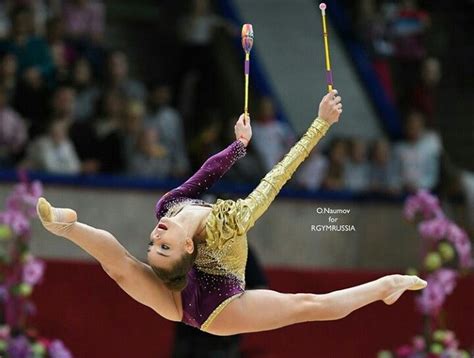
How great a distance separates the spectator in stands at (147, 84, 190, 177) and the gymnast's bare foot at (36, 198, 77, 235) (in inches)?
158

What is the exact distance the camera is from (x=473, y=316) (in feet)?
31.1

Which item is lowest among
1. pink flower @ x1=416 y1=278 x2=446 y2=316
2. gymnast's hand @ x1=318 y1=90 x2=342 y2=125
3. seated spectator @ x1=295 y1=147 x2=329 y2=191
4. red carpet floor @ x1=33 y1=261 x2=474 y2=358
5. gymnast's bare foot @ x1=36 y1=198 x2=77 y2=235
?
red carpet floor @ x1=33 y1=261 x2=474 y2=358

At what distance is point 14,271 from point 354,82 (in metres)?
3.77

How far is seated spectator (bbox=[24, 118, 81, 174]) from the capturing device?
9062mm

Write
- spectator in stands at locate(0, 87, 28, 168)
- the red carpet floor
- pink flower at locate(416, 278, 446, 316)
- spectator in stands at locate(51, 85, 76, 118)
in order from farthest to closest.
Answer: spectator in stands at locate(51, 85, 76, 118) → spectator in stands at locate(0, 87, 28, 168) → the red carpet floor → pink flower at locate(416, 278, 446, 316)

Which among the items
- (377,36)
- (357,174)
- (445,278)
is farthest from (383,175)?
(445,278)

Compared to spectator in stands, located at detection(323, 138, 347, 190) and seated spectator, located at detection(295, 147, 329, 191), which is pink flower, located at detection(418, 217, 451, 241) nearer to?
spectator in stands, located at detection(323, 138, 347, 190)

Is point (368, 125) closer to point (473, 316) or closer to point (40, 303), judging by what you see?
point (473, 316)

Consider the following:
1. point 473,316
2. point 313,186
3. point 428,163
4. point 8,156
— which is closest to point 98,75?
point 8,156

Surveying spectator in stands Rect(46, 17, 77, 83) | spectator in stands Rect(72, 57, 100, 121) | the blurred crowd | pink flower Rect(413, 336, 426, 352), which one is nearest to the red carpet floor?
pink flower Rect(413, 336, 426, 352)

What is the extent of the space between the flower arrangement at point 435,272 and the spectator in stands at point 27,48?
3062 millimetres

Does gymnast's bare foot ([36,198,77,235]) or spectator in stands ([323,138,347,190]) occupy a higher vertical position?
gymnast's bare foot ([36,198,77,235])

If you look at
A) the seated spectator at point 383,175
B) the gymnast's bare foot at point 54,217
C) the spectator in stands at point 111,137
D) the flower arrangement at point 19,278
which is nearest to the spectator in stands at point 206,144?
the spectator in stands at point 111,137

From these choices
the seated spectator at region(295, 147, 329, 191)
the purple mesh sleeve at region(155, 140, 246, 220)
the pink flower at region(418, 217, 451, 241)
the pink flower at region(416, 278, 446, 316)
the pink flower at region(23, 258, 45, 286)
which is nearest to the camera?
the purple mesh sleeve at region(155, 140, 246, 220)
